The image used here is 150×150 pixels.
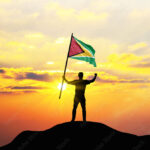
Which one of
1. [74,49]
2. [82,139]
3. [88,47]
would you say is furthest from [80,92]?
[88,47]

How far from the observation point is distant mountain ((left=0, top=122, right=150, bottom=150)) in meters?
18.0

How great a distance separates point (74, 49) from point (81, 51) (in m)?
0.51

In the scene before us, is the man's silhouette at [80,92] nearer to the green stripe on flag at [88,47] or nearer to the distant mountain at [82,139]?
the distant mountain at [82,139]

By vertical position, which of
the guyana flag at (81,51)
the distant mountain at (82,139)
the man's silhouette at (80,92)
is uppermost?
the guyana flag at (81,51)

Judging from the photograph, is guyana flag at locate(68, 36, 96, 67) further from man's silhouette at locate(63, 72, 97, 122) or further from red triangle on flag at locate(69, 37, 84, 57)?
man's silhouette at locate(63, 72, 97, 122)

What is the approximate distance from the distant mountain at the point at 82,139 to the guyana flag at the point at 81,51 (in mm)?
4460

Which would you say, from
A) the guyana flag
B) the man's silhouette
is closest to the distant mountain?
the man's silhouette

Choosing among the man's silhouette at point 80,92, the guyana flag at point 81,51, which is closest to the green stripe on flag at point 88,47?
the guyana flag at point 81,51

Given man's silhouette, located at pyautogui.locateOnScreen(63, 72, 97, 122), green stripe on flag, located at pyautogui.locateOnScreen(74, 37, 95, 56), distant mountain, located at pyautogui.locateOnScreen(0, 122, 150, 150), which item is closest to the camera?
distant mountain, located at pyautogui.locateOnScreen(0, 122, 150, 150)

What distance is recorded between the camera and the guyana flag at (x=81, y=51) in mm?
19984

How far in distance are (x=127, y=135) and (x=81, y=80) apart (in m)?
4.88

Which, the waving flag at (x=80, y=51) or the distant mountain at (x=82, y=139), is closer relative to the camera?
the distant mountain at (x=82, y=139)

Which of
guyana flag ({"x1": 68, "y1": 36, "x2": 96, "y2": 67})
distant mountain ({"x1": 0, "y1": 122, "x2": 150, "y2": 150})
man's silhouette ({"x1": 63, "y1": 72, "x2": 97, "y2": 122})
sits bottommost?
distant mountain ({"x1": 0, "y1": 122, "x2": 150, "y2": 150})

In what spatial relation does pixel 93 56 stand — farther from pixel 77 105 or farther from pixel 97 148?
pixel 97 148
